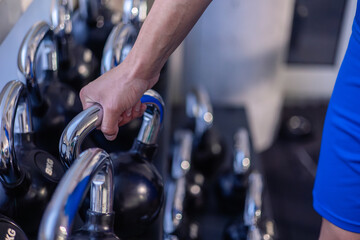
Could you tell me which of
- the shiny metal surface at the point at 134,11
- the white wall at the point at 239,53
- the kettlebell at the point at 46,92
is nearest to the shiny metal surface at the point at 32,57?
the kettlebell at the point at 46,92

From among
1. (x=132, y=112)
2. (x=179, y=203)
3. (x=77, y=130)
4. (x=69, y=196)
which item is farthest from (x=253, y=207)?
(x=69, y=196)

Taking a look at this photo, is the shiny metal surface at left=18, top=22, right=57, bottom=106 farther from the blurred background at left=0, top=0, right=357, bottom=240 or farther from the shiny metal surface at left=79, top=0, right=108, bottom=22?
the blurred background at left=0, top=0, right=357, bottom=240

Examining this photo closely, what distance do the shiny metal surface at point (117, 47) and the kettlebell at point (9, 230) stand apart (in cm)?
38

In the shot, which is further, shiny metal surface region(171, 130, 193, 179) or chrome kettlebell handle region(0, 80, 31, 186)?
shiny metal surface region(171, 130, 193, 179)

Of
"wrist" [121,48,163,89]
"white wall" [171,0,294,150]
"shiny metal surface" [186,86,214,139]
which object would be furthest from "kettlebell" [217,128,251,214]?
"white wall" [171,0,294,150]

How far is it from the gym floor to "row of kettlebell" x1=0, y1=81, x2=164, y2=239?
1.06 meters

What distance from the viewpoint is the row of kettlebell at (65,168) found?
1.90 ft

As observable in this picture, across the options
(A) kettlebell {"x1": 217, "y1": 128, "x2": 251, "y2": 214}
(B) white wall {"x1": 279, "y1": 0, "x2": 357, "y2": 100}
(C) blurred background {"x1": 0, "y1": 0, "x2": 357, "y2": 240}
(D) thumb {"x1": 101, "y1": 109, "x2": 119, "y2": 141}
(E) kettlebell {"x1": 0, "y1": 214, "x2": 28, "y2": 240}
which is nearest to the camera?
(E) kettlebell {"x1": 0, "y1": 214, "x2": 28, "y2": 240}

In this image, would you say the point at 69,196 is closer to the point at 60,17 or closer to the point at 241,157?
A: the point at 60,17

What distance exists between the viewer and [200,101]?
128 cm

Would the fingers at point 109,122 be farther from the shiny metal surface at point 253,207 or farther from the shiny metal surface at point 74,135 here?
the shiny metal surface at point 253,207

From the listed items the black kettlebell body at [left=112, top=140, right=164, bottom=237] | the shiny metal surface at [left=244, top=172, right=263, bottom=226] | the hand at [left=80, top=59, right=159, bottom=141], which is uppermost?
the hand at [left=80, top=59, right=159, bottom=141]

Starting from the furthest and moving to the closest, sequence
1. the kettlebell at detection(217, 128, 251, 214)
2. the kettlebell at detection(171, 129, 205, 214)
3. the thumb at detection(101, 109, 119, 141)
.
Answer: the kettlebell at detection(217, 128, 251, 214) → the kettlebell at detection(171, 129, 205, 214) → the thumb at detection(101, 109, 119, 141)

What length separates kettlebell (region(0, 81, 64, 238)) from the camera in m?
0.58
